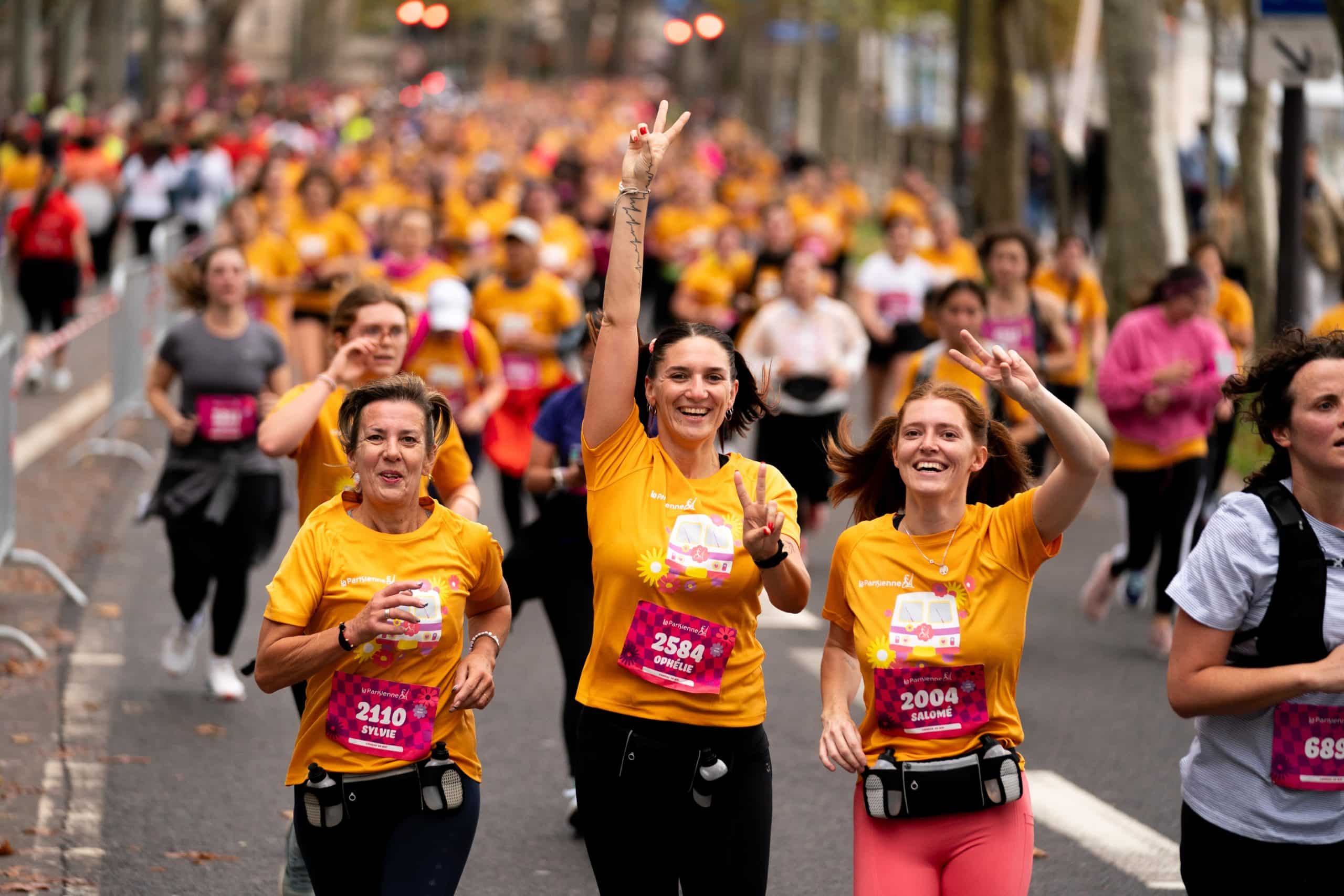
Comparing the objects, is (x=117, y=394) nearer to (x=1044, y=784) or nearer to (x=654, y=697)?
(x=1044, y=784)

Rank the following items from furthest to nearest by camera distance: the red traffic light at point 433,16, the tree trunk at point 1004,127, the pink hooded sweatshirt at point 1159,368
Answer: the tree trunk at point 1004,127
the red traffic light at point 433,16
the pink hooded sweatshirt at point 1159,368

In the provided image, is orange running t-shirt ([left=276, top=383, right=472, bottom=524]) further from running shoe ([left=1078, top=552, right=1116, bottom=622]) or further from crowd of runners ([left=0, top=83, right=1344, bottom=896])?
running shoe ([left=1078, top=552, right=1116, bottom=622])

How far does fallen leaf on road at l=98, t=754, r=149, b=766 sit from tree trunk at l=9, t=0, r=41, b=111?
124 feet

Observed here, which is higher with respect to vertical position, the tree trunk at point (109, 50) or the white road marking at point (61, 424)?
the tree trunk at point (109, 50)

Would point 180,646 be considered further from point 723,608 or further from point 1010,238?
point 723,608

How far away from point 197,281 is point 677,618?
15.8ft

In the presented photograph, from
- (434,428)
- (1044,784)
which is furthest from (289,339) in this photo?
(434,428)

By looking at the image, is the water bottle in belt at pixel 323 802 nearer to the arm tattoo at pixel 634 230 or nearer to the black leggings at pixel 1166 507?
the arm tattoo at pixel 634 230

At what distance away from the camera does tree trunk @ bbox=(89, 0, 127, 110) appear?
49.6 metres

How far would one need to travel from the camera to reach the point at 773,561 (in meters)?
4.45

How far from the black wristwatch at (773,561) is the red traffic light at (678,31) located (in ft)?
28.3

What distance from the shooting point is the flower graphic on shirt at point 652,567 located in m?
4.57

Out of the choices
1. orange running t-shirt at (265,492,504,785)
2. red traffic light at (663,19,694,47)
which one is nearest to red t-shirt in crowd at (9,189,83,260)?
red traffic light at (663,19,694,47)

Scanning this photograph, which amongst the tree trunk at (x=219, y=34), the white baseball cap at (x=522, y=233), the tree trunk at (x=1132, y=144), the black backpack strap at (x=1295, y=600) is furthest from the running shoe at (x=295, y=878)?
the tree trunk at (x=219, y=34)
